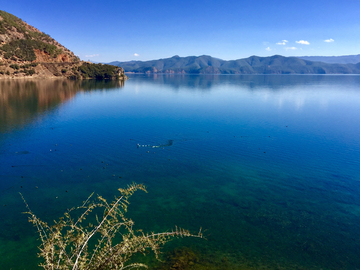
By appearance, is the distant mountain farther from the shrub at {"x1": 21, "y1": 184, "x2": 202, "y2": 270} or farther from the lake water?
the shrub at {"x1": 21, "y1": 184, "x2": 202, "y2": 270}

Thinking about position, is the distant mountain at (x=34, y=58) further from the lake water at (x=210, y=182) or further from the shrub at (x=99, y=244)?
the shrub at (x=99, y=244)

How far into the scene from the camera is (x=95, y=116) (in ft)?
138

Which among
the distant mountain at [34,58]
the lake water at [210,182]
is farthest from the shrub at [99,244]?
the distant mountain at [34,58]

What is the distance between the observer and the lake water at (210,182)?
40.7 ft

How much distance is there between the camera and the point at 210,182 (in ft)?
62.3

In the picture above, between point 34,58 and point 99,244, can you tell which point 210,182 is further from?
point 34,58

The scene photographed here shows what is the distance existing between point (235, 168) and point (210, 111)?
26.2 metres

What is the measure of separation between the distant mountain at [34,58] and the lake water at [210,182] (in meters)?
104

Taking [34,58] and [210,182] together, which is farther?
[34,58]

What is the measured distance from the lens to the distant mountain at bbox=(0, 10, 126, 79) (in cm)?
11711

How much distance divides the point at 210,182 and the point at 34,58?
14464cm

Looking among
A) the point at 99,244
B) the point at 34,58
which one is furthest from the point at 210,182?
the point at 34,58

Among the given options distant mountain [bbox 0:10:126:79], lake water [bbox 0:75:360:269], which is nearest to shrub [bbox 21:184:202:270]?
lake water [bbox 0:75:360:269]

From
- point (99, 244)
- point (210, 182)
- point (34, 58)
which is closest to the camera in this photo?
point (99, 244)
